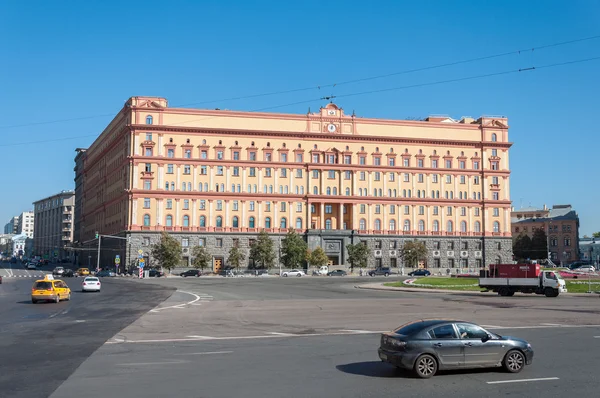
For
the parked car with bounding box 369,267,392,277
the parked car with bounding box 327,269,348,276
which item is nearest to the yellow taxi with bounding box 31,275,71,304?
the parked car with bounding box 327,269,348,276

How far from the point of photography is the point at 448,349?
15.1 metres

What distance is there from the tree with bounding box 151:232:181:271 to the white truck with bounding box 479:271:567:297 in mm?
58783

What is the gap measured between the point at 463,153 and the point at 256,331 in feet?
328

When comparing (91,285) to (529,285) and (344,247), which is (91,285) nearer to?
(529,285)

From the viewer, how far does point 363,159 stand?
11525cm

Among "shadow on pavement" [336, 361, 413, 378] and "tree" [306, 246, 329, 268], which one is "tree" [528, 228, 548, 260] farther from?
"shadow on pavement" [336, 361, 413, 378]

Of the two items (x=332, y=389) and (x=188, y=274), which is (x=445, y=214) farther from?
→ (x=332, y=389)

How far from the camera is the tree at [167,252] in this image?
100 metres

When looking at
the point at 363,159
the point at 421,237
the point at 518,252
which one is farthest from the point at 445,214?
the point at 518,252

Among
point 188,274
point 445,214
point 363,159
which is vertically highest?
point 363,159

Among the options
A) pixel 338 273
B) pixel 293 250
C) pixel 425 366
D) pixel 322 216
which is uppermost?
pixel 322 216

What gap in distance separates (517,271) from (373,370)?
127 ft

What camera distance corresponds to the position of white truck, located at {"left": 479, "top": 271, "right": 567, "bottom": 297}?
164ft

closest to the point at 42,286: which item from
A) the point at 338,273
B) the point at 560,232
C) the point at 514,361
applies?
the point at 514,361
